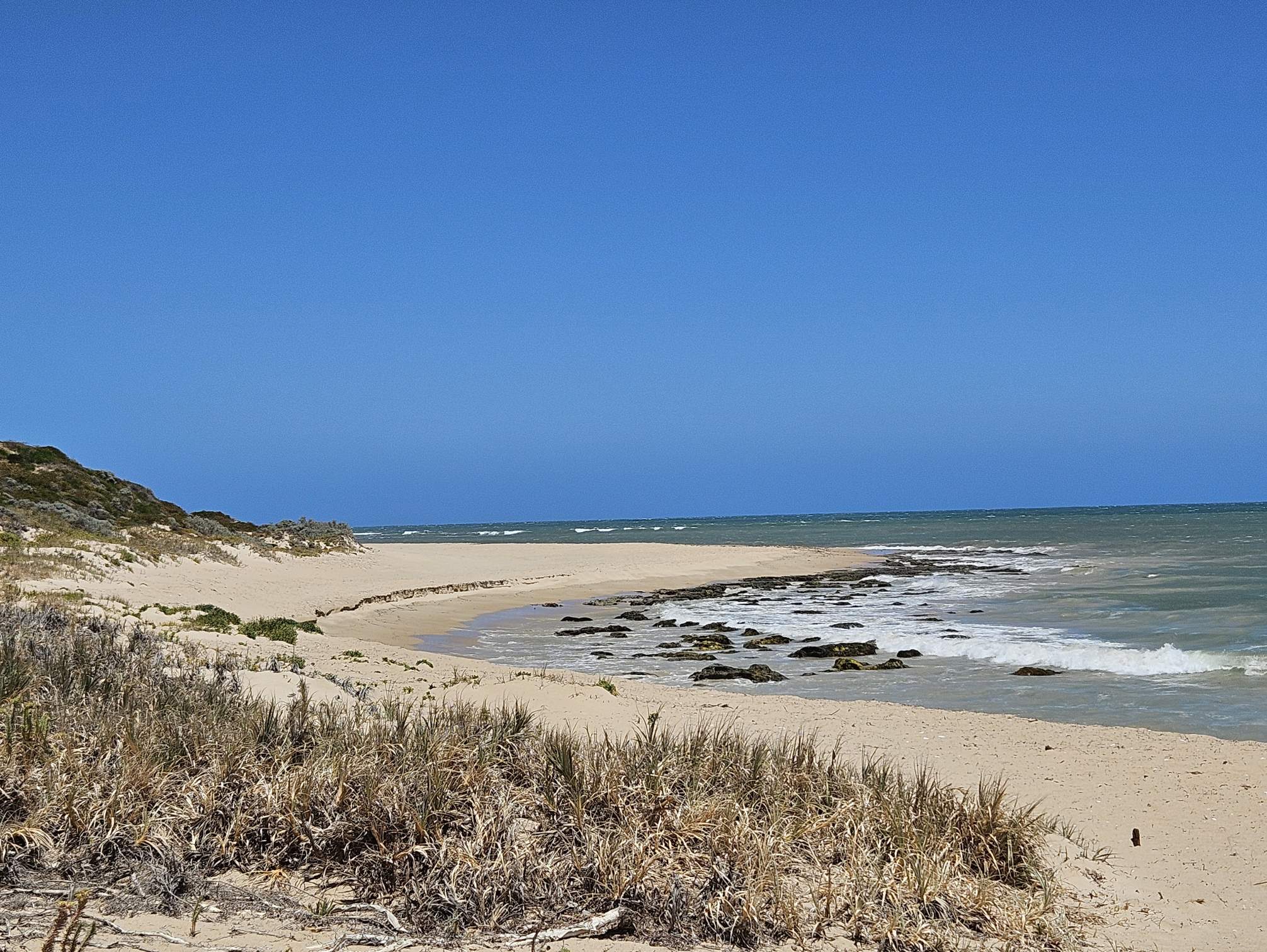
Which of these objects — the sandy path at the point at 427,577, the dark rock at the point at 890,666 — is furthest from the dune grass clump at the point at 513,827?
the sandy path at the point at 427,577

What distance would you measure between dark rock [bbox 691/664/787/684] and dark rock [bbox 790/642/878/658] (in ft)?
7.53

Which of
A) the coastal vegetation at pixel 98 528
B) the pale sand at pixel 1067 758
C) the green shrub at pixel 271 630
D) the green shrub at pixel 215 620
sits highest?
the coastal vegetation at pixel 98 528

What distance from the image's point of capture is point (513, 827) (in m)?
5.68

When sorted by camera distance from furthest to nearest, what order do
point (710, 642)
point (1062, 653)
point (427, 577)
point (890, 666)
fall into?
1. point (427, 577)
2. point (710, 642)
3. point (1062, 653)
4. point (890, 666)

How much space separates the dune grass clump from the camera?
17.2ft

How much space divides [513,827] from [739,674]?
1313cm

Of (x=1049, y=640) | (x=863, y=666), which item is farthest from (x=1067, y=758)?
(x=1049, y=640)

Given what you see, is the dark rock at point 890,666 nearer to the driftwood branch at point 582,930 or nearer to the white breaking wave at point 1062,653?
the white breaking wave at point 1062,653

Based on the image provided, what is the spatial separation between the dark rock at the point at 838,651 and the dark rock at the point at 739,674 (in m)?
2.30

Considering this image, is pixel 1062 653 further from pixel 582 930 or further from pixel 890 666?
pixel 582 930

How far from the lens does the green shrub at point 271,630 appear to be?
18047mm

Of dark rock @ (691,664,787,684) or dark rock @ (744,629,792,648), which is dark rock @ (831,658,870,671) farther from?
dark rock @ (744,629,792,648)

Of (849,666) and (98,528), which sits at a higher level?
(98,528)

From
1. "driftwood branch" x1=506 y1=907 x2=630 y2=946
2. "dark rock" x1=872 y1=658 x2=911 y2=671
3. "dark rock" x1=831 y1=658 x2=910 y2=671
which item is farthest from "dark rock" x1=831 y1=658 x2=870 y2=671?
"driftwood branch" x1=506 y1=907 x2=630 y2=946
